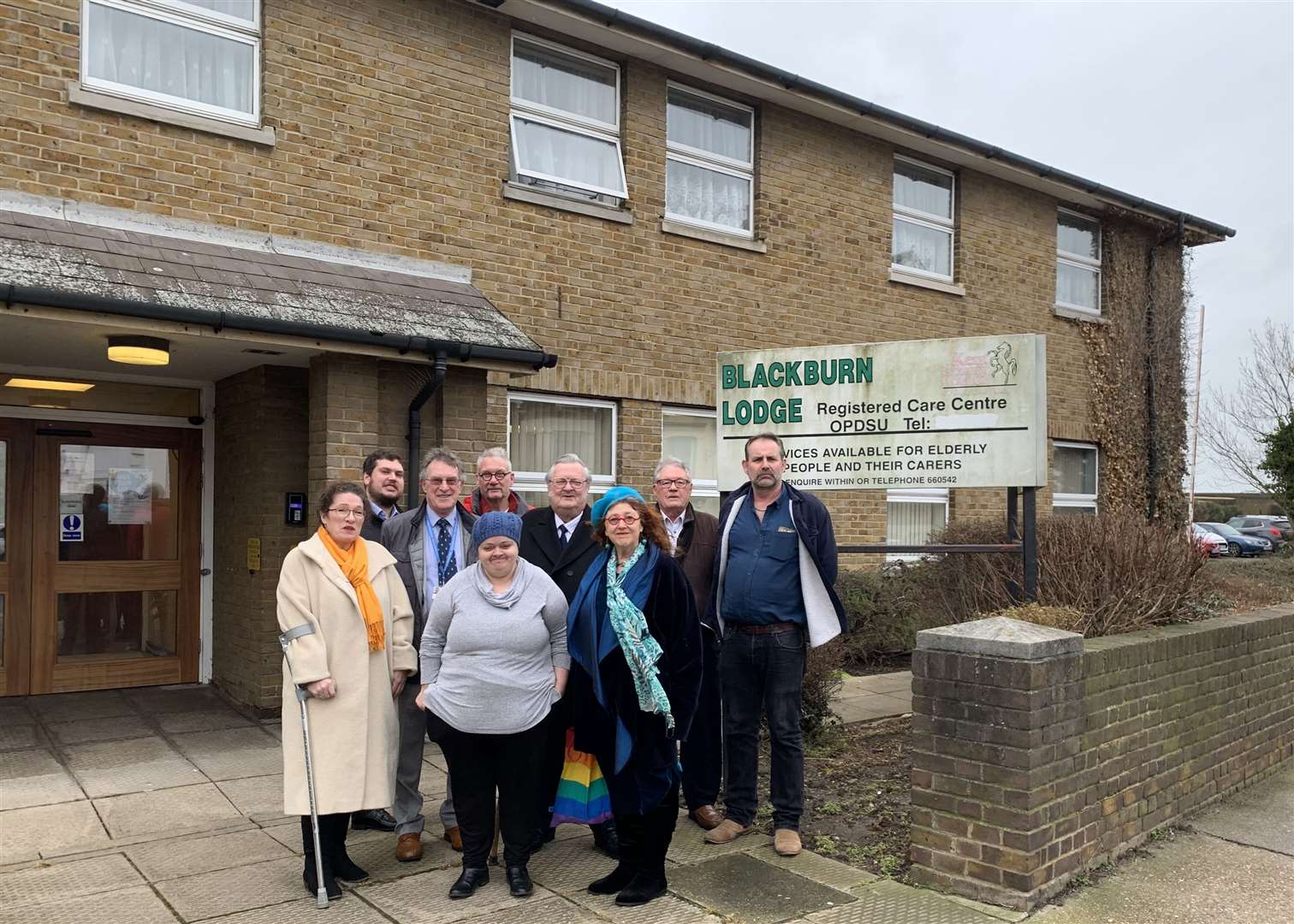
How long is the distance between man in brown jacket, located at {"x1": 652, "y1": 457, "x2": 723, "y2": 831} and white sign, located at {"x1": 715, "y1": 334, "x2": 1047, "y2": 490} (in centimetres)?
146

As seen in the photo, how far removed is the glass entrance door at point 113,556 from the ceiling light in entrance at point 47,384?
33 centimetres

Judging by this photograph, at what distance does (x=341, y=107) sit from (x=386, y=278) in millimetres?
1336

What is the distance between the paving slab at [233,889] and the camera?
421cm

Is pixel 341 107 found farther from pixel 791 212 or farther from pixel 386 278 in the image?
pixel 791 212

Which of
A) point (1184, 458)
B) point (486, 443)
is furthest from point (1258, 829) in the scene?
point (1184, 458)

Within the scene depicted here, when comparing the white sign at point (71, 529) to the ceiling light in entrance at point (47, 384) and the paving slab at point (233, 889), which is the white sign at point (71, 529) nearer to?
the ceiling light in entrance at point (47, 384)

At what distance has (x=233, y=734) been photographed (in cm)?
707

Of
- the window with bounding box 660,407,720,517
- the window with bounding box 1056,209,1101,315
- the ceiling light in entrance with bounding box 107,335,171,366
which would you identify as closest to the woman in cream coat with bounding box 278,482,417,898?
the ceiling light in entrance with bounding box 107,335,171,366

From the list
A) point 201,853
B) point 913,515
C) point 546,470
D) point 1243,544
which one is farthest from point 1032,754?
point 1243,544

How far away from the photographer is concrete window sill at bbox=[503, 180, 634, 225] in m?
8.91

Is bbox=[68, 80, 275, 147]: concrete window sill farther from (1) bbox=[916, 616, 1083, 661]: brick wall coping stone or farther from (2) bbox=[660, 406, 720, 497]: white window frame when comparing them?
(1) bbox=[916, 616, 1083, 661]: brick wall coping stone

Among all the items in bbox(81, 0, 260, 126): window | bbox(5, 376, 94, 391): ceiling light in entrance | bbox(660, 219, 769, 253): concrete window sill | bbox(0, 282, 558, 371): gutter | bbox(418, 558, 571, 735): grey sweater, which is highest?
bbox(81, 0, 260, 126): window

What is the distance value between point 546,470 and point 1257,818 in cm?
574

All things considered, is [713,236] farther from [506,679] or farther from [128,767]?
[506,679]
